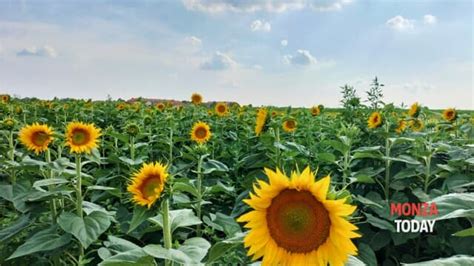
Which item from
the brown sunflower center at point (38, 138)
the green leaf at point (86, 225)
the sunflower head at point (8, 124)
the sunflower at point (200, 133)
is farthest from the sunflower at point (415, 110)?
the sunflower head at point (8, 124)

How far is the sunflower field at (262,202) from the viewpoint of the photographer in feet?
4.67

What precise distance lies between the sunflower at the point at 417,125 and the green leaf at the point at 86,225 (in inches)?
123

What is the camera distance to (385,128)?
3.99 meters

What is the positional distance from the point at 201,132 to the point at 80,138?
1762 mm

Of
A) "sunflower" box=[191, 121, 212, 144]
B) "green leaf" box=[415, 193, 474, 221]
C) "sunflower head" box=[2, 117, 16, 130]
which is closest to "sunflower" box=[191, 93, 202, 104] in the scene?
"sunflower" box=[191, 121, 212, 144]

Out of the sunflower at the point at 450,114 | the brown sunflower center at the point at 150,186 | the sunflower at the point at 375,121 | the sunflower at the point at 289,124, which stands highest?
the sunflower at the point at 450,114

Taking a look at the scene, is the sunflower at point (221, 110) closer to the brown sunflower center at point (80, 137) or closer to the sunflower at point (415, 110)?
the sunflower at point (415, 110)

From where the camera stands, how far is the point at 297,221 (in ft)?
4.58

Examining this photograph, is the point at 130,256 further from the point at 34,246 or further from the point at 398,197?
the point at 398,197

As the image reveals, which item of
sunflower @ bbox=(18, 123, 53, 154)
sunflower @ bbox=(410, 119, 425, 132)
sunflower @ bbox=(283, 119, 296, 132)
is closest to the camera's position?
sunflower @ bbox=(18, 123, 53, 154)

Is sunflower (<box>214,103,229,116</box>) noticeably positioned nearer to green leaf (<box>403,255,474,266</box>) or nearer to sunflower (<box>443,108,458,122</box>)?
sunflower (<box>443,108,458,122</box>)

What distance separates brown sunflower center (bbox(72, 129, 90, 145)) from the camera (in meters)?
3.11

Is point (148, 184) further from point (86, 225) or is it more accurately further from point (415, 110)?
point (415, 110)

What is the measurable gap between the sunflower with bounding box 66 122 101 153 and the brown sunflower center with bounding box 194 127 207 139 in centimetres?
163
